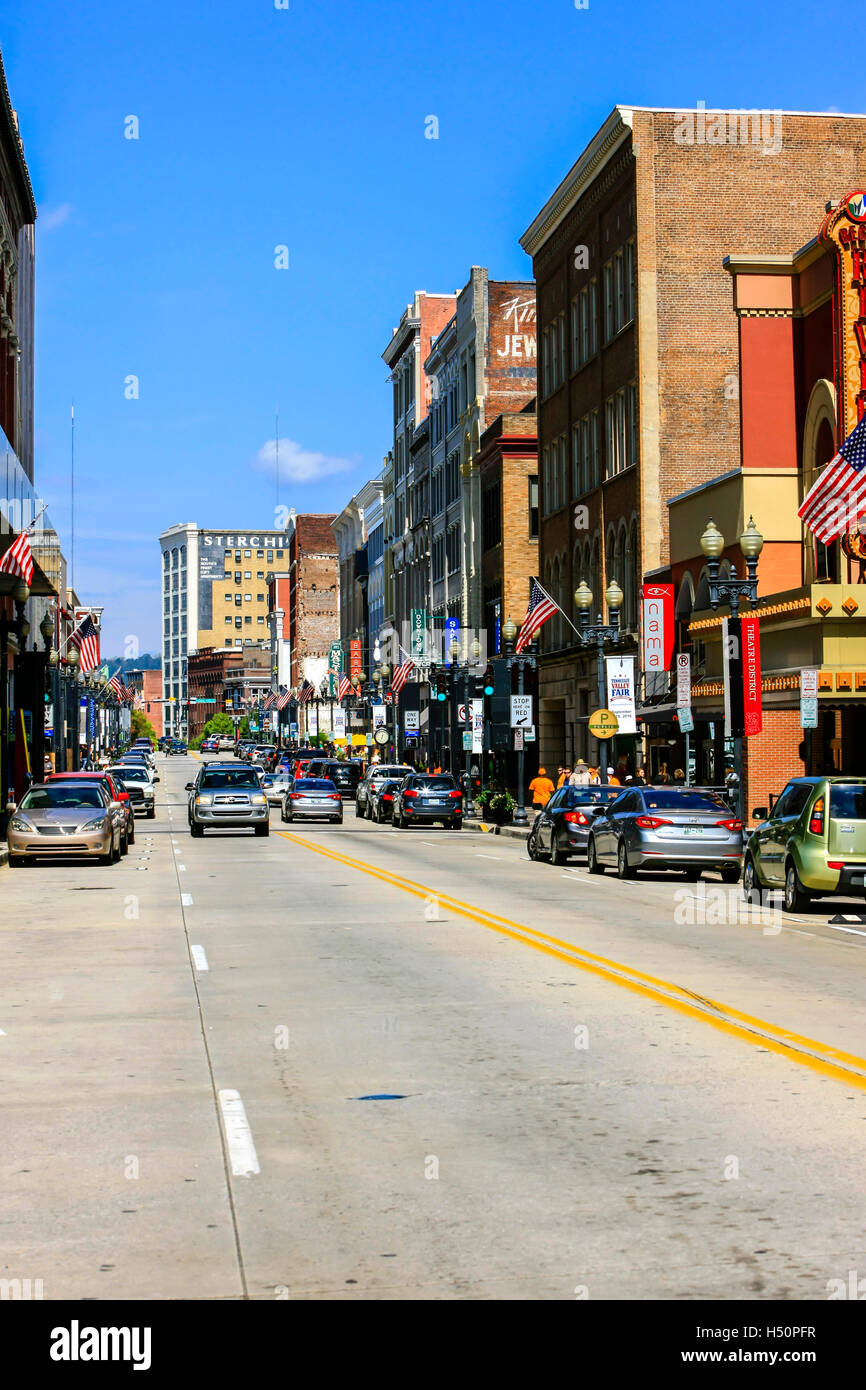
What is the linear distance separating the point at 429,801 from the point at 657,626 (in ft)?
32.3

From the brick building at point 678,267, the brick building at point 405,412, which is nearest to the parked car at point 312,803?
the brick building at point 678,267

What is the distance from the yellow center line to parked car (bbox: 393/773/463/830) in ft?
98.9

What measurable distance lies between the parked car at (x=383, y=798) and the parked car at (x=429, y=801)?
2351 millimetres

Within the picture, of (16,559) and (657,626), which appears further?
(657,626)

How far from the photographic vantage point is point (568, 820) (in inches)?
1328

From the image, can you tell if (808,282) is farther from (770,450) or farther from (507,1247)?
(507,1247)

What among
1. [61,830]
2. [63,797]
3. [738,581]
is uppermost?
[738,581]

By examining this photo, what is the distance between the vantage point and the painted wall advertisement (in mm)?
41125

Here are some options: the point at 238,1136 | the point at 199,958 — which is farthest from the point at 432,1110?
the point at 199,958

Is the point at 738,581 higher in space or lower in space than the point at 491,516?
lower

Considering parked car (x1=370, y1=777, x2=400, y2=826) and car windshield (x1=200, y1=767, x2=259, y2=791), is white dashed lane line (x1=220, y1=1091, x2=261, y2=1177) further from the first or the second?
parked car (x1=370, y1=777, x2=400, y2=826)

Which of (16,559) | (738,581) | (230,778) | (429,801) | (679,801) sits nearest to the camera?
(679,801)

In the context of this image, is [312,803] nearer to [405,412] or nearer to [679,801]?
[679,801]

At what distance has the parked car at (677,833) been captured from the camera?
2808cm
